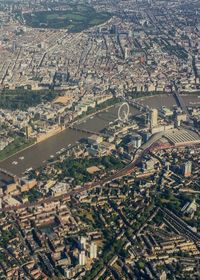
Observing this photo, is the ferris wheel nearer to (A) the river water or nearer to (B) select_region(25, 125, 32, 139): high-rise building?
(A) the river water

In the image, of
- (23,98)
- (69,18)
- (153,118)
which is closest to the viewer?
(153,118)

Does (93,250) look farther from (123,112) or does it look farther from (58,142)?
(123,112)

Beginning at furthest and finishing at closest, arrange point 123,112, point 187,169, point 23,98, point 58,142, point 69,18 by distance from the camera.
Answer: point 69,18, point 23,98, point 123,112, point 58,142, point 187,169

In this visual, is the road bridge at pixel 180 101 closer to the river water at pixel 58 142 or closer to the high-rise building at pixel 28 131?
the river water at pixel 58 142

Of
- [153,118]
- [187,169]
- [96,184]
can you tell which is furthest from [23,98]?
[187,169]

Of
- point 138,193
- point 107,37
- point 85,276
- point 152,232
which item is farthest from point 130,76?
point 85,276

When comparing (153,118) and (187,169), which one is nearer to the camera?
(187,169)

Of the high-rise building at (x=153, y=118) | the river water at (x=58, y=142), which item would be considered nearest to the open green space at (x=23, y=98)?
the river water at (x=58, y=142)

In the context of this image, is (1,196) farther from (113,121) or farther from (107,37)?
(107,37)
